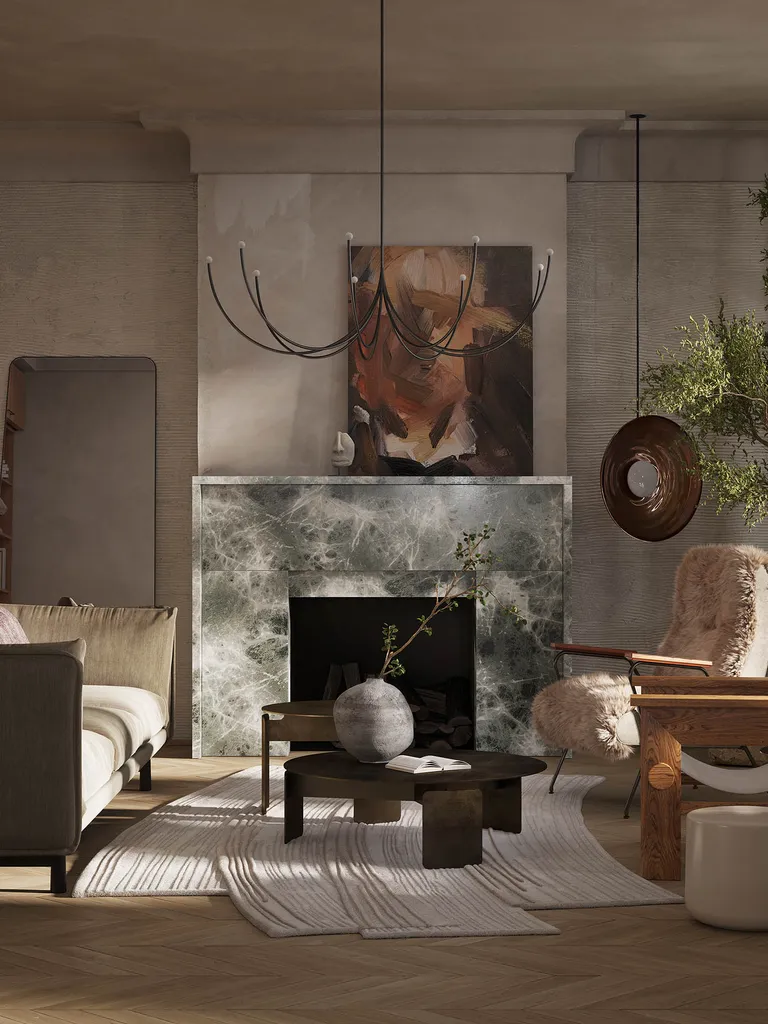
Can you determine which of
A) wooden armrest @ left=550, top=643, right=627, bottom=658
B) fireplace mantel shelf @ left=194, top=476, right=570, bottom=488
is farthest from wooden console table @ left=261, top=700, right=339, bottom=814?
fireplace mantel shelf @ left=194, top=476, right=570, bottom=488

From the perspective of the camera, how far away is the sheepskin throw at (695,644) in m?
4.77

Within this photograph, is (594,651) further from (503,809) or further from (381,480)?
(381,480)

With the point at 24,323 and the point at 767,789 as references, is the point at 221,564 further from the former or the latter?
the point at 767,789

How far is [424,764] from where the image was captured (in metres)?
3.94

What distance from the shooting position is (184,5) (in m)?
5.27

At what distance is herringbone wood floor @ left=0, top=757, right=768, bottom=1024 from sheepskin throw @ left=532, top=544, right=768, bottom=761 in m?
1.39

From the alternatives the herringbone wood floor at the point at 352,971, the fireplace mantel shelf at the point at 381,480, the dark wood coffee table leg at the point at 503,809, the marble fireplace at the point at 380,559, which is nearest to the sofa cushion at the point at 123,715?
the herringbone wood floor at the point at 352,971

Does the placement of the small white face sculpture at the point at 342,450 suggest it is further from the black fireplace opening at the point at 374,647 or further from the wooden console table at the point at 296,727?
the wooden console table at the point at 296,727

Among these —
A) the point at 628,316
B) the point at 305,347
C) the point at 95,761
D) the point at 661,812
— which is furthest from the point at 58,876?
the point at 628,316

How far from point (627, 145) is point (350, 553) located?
290cm

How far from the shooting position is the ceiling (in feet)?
17.5

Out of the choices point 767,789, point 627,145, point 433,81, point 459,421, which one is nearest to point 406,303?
point 459,421

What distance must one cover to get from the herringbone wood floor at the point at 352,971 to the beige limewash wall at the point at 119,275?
381 centimetres

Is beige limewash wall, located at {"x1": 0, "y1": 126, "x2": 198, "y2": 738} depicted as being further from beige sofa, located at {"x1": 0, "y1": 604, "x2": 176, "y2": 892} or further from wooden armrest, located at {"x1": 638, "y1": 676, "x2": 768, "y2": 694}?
wooden armrest, located at {"x1": 638, "y1": 676, "x2": 768, "y2": 694}
